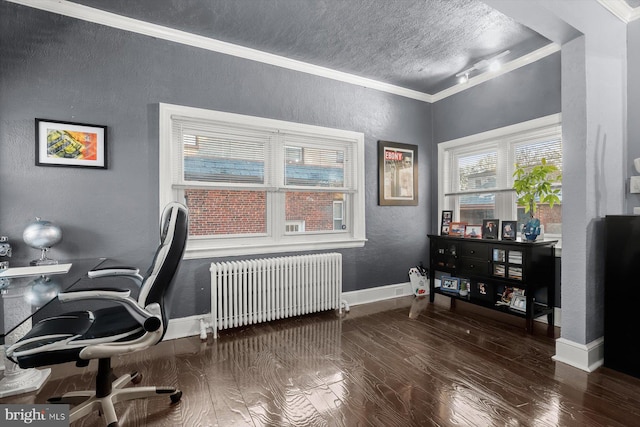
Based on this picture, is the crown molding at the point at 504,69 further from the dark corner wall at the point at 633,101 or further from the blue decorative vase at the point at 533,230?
the blue decorative vase at the point at 533,230

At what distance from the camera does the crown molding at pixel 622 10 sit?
2434 millimetres

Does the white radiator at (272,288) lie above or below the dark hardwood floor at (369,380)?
above

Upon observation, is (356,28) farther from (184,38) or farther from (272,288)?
(272,288)

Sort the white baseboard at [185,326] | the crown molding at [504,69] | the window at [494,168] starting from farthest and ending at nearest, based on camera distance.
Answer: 1. the window at [494,168]
2. the crown molding at [504,69]
3. the white baseboard at [185,326]

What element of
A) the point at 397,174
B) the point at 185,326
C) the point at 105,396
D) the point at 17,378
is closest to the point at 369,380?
the point at 105,396

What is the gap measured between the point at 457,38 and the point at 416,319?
2.97 meters

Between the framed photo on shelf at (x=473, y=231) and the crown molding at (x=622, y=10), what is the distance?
7.18ft

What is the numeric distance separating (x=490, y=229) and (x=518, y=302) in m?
0.81

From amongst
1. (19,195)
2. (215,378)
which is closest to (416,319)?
(215,378)

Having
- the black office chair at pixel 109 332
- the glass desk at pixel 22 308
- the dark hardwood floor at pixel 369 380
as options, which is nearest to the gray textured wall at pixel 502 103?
the dark hardwood floor at pixel 369 380

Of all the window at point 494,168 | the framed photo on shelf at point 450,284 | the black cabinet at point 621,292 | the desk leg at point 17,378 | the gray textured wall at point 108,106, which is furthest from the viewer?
the framed photo on shelf at point 450,284

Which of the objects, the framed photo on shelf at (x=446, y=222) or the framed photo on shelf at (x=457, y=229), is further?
the framed photo on shelf at (x=446, y=222)

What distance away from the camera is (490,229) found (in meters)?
3.43

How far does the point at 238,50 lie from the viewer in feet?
10.3
